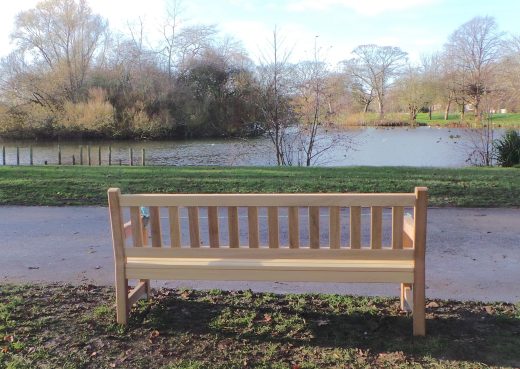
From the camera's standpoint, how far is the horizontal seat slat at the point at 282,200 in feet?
11.6

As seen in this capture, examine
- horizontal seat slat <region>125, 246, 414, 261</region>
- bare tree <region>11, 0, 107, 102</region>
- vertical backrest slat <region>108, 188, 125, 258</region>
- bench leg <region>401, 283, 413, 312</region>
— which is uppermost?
bare tree <region>11, 0, 107, 102</region>

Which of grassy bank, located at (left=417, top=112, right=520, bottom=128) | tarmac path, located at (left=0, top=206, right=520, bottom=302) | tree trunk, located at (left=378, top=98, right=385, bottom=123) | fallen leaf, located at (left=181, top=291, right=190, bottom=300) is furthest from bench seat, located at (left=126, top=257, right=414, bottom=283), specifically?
tree trunk, located at (left=378, top=98, right=385, bottom=123)

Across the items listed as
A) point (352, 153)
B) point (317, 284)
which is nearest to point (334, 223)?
point (317, 284)

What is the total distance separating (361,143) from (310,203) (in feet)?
75.6

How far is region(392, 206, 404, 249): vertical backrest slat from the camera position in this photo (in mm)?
3674

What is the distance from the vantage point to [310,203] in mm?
3648

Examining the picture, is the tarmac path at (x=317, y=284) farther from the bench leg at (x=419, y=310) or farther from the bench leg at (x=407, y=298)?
the bench leg at (x=419, y=310)

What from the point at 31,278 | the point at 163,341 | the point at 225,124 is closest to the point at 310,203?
the point at 163,341

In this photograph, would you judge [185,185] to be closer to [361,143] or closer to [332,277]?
[332,277]

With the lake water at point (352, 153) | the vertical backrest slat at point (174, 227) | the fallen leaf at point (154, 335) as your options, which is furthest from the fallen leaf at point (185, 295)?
the lake water at point (352, 153)

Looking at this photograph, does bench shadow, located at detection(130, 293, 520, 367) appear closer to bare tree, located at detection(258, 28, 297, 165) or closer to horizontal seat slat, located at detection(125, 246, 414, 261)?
horizontal seat slat, located at detection(125, 246, 414, 261)

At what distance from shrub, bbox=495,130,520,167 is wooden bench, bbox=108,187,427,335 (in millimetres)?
16357

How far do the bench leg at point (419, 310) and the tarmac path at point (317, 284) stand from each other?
3.30 ft

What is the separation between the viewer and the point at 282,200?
11.9ft
